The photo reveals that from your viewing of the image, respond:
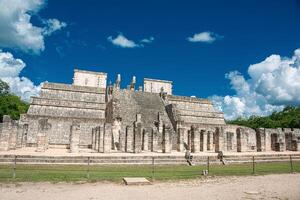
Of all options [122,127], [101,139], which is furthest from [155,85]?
[101,139]

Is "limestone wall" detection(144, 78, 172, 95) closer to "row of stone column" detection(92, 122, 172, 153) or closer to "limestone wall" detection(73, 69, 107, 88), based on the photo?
"limestone wall" detection(73, 69, 107, 88)

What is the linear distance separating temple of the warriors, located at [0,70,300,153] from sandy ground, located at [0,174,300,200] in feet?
35.2

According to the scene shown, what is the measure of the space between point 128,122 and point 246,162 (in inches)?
526

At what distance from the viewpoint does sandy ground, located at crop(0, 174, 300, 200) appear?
7.88 metres

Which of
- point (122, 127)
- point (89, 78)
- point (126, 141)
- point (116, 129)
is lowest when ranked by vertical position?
point (126, 141)

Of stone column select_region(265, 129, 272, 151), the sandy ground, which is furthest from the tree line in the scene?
the sandy ground

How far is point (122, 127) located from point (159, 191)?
18.6 meters

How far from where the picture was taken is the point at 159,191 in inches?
343

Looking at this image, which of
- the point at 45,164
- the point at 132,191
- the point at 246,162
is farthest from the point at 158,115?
the point at 132,191

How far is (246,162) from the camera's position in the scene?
18969 millimetres

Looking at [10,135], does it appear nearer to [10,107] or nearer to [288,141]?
[10,107]

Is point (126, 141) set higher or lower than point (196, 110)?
lower

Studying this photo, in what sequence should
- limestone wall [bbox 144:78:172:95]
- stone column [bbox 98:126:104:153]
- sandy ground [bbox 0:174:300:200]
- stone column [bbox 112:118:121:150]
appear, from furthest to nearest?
1. limestone wall [bbox 144:78:172:95]
2. stone column [bbox 112:118:121:150]
3. stone column [bbox 98:126:104:153]
4. sandy ground [bbox 0:174:300:200]

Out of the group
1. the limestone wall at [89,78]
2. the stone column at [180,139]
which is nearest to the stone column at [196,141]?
the stone column at [180,139]
